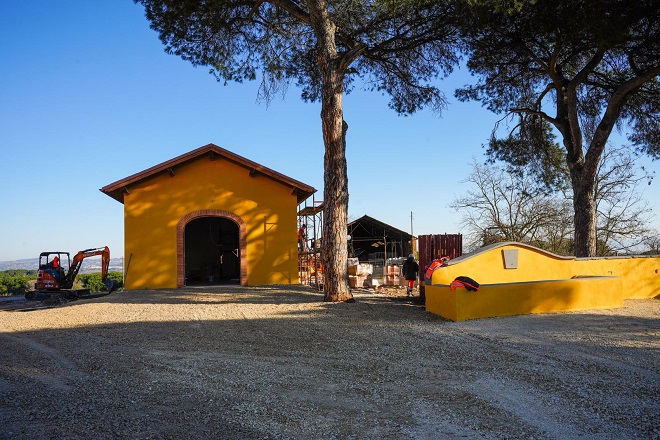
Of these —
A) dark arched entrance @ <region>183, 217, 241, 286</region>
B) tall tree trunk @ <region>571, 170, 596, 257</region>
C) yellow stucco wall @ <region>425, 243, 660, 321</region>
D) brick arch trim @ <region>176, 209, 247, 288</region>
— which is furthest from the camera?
dark arched entrance @ <region>183, 217, 241, 286</region>

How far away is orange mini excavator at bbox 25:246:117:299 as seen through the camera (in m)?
18.5

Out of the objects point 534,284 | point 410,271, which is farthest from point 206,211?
point 534,284

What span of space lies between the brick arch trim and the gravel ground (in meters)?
7.51

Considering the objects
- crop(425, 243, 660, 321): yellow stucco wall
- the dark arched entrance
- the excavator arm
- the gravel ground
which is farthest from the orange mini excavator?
crop(425, 243, 660, 321): yellow stucco wall

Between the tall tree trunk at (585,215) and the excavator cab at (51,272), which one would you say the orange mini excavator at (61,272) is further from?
the tall tree trunk at (585,215)

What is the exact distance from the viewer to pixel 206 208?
1830cm

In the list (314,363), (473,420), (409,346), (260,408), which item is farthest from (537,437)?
(409,346)

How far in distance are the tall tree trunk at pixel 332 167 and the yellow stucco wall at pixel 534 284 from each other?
2.62m

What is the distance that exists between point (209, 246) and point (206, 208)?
23.4 ft

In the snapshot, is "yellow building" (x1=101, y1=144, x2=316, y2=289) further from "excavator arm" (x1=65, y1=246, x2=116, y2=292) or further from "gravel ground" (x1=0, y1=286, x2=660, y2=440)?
"gravel ground" (x1=0, y1=286, x2=660, y2=440)

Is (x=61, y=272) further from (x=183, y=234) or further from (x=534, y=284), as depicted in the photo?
(x=534, y=284)

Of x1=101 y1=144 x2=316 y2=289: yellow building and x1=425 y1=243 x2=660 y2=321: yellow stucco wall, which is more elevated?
x1=101 y1=144 x2=316 y2=289: yellow building

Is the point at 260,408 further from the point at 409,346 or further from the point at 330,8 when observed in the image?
the point at 330,8

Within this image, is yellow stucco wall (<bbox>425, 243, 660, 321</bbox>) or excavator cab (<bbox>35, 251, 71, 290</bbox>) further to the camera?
excavator cab (<bbox>35, 251, 71, 290</bbox>)
